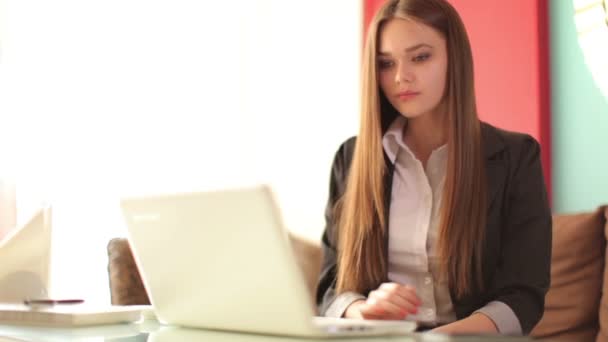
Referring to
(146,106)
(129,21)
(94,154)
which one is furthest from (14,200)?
(129,21)

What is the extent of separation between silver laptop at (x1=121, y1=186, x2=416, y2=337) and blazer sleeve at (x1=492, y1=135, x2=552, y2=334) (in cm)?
52

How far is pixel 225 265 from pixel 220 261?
10mm

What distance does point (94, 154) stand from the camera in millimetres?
3977

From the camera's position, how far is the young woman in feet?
5.57

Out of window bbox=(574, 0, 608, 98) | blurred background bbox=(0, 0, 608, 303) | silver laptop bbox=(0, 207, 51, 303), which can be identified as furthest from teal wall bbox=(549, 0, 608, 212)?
silver laptop bbox=(0, 207, 51, 303)

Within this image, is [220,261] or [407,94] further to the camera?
[407,94]

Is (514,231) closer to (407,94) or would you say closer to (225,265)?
(407,94)

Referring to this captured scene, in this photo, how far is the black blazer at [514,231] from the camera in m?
1.68

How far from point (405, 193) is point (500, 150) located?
0.22 meters

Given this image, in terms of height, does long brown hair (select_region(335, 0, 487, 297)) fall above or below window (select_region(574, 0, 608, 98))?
below

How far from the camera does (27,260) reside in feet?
5.54

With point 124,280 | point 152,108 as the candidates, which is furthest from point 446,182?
point 152,108

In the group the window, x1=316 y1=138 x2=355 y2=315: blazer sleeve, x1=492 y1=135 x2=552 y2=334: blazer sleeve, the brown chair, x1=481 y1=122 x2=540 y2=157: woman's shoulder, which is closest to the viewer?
x1=492 y1=135 x2=552 y2=334: blazer sleeve

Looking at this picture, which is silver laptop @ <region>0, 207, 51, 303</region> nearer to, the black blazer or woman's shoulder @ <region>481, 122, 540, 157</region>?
the black blazer
